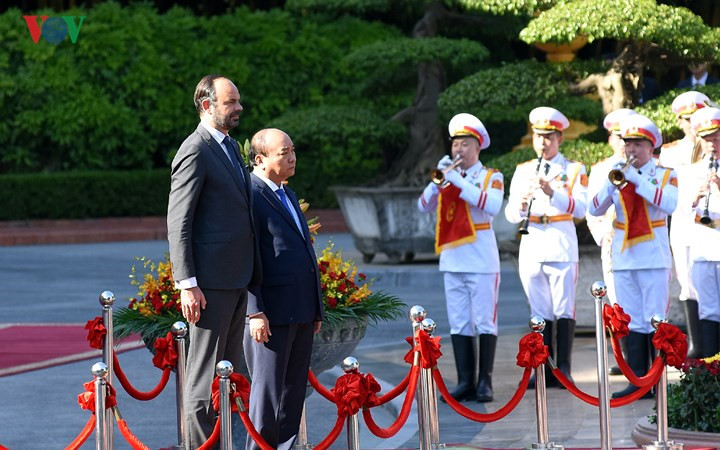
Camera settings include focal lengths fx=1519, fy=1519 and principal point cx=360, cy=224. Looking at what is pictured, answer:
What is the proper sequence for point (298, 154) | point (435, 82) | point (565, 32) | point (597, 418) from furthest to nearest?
1. point (298, 154)
2. point (435, 82)
3. point (565, 32)
4. point (597, 418)

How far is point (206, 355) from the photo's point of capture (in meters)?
6.64

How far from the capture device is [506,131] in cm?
2470

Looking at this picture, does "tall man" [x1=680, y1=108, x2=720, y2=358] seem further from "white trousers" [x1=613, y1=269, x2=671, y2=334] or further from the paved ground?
the paved ground

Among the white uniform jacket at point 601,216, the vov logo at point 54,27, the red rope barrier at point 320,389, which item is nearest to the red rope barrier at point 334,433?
the red rope barrier at point 320,389

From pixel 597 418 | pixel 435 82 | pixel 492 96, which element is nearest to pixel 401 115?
pixel 435 82

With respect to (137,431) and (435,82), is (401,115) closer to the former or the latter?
(435,82)

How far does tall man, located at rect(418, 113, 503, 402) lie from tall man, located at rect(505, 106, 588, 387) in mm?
314

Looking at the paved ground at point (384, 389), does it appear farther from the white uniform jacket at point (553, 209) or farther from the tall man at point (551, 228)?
the white uniform jacket at point (553, 209)

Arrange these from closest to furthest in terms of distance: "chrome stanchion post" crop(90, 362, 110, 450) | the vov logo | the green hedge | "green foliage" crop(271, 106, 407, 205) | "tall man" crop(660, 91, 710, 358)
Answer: "chrome stanchion post" crop(90, 362, 110, 450), "tall man" crop(660, 91, 710, 358), the vov logo, the green hedge, "green foliage" crop(271, 106, 407, 205)

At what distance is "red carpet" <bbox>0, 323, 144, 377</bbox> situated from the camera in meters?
10.9

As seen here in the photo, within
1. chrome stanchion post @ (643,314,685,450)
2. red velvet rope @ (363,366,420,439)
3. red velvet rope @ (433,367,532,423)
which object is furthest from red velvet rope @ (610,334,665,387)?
red velvet rope @ (363,366,420,439)

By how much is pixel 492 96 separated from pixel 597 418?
13.5 feet

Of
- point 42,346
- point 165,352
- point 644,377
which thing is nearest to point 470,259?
point 644,377

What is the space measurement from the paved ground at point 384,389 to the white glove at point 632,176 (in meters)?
1.33
